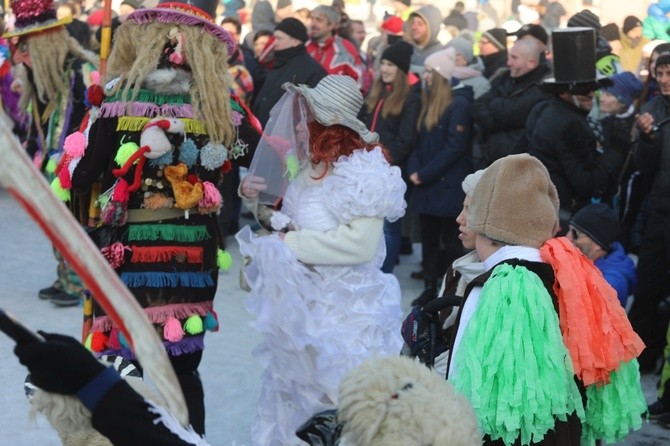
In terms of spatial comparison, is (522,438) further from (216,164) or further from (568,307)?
(216,164)

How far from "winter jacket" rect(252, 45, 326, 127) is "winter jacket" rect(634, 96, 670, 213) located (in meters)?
A: 2.85

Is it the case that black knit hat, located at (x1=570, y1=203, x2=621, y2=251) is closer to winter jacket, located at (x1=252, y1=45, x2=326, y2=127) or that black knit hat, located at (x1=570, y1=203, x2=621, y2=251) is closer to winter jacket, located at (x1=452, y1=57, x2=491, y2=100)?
winter jacket, located at (x1=452, y1=57, x2=491, y2=100)

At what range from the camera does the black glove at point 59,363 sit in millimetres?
1834

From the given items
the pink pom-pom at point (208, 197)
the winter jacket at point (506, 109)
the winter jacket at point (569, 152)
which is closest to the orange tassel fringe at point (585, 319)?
the pink pom-pom at point (208, 197)

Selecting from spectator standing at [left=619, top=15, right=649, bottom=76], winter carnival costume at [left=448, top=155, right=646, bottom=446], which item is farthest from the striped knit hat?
spectator standing at [left=619, top=15, right=649, bottom=76]

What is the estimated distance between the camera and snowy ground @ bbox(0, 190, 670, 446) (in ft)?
17.9

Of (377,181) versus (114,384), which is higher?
(114,384)

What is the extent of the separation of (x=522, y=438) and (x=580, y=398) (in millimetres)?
285

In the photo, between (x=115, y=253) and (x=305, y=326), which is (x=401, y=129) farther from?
(x=305, y=326)

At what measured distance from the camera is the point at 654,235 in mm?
6590

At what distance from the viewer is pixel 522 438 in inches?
121

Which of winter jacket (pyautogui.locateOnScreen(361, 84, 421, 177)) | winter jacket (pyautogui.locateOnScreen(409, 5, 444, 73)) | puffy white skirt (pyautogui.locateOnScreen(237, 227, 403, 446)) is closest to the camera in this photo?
puffy white skirt (pyautogui.locateOnScreen(237, 227, 403, 446))

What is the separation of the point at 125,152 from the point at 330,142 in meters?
0.88

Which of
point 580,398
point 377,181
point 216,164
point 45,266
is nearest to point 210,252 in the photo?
point 216,164
